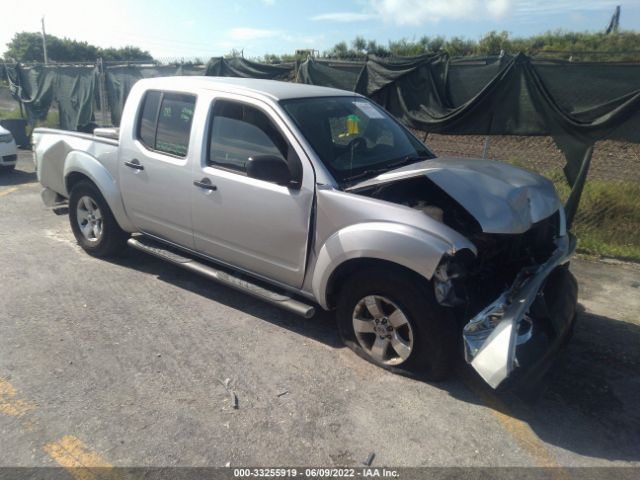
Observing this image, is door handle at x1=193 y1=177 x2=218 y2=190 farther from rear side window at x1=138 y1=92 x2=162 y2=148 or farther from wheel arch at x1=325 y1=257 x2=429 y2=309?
wheel arch at x1=325 y1=257 x2=429 y2=309

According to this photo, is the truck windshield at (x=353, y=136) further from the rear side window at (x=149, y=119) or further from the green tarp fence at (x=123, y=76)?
the green tarp fence at (x=123, y=76)

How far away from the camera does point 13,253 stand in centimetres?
574

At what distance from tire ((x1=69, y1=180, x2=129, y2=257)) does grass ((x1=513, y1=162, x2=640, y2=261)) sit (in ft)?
17.9

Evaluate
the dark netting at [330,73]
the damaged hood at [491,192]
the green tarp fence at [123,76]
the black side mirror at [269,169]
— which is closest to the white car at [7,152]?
the green tarp fence at [123,76]

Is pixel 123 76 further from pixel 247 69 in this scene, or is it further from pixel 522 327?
pixel 522 327

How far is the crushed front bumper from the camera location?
2818 millimetres

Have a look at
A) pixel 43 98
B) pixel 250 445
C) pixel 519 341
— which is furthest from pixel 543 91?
pixel 43 98

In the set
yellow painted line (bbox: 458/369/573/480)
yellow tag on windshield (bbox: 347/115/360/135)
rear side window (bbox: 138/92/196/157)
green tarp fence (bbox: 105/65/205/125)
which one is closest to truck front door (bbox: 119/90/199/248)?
rear side window (bbox: 138/92/196/157)

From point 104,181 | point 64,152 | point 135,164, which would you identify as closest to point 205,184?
point 135,164

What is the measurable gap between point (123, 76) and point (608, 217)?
997cm

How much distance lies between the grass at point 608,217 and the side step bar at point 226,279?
165 inches

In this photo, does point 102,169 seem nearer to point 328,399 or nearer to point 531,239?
point 328,399

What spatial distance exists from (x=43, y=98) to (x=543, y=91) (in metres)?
12.2

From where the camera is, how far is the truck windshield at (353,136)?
3921mm
